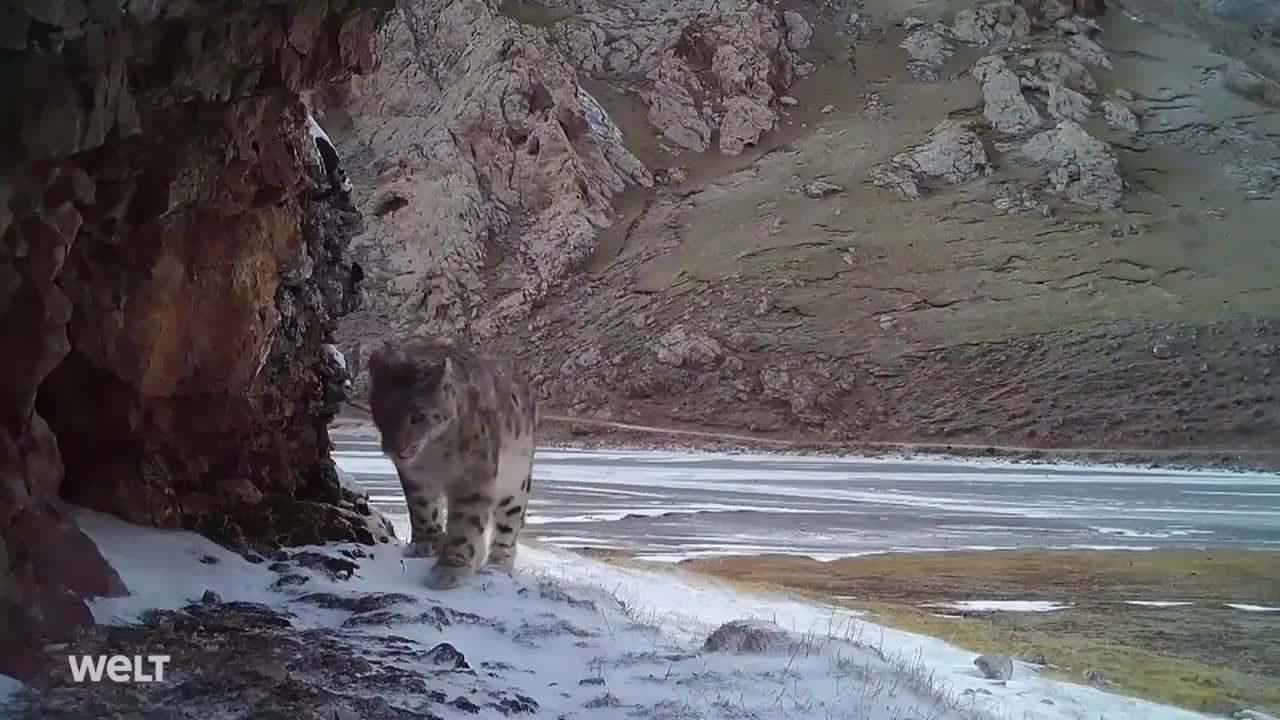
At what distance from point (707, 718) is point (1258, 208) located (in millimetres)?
51010

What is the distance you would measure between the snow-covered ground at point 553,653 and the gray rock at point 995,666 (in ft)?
0.32

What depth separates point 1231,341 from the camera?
A: 38469 mm

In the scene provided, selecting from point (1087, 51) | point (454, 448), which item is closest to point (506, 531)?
point (454, 448)

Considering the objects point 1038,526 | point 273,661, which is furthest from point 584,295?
point 273,661

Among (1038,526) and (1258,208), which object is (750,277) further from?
(1038,526)

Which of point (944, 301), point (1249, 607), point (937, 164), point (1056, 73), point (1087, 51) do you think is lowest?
point (1249, 607)

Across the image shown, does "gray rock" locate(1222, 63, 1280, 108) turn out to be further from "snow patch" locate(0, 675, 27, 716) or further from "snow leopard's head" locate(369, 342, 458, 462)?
"snow patch" locate(0, 675, 27, 716)

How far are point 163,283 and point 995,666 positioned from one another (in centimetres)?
604

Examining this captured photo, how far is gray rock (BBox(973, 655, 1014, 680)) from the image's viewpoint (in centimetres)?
783

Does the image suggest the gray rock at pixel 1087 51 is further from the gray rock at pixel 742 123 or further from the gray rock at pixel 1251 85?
the gray rock at pixel 742 123

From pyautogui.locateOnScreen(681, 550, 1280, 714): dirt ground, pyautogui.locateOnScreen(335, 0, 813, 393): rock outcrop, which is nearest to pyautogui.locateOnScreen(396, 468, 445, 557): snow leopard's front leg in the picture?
pyautogui.locateOnScreen(681, 550, 1280, 714): dirt ground

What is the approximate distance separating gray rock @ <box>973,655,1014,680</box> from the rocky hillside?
28.4 m

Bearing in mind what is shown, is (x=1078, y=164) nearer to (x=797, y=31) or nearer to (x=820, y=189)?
(x=820, y=189)

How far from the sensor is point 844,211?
51188mm
